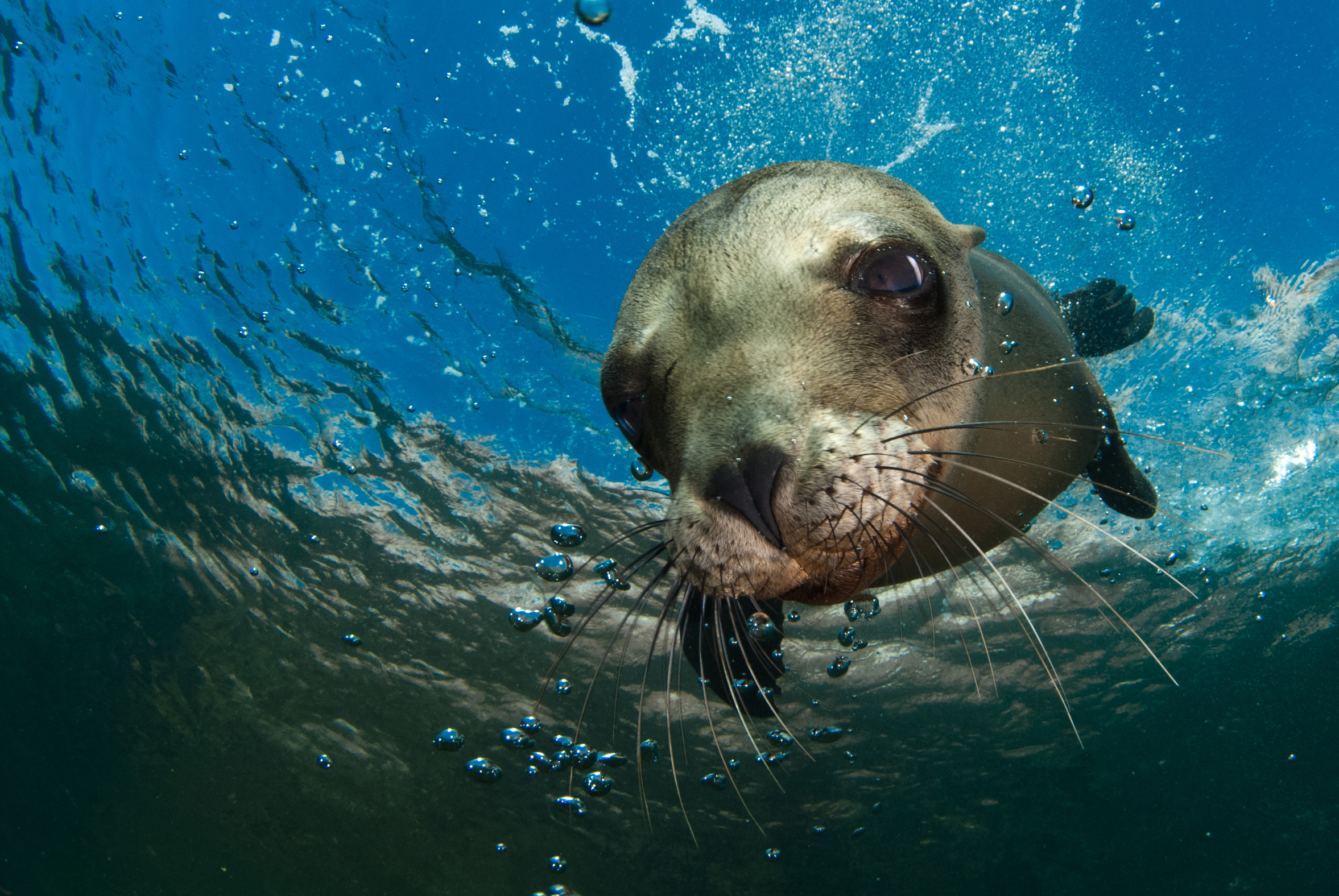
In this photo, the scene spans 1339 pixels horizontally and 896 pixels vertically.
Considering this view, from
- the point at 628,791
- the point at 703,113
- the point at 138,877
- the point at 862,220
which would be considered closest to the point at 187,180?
the point at 703,113

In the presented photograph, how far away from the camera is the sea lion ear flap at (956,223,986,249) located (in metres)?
2.59

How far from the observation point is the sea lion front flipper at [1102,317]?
4.68 m

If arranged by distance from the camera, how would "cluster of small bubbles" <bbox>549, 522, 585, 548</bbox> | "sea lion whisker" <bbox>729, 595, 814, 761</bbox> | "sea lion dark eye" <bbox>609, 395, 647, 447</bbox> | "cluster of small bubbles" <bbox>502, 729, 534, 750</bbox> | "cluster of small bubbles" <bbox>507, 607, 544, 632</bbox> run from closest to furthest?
"sea lion whisker" <bbox>729, 595, 814, 761</bbox> → "sea lion dark eye" <bbox>609, 395, 647, 447</bbox> → "cluster of small bubbles" <bbox>549, 522, 585, 548</bbox> → "cluster of small bubbles" <bbox>507, 607, 544, 632</bbox> → "cluster of small bubbles" <bbox>502, 729, 534, 750</bbox>

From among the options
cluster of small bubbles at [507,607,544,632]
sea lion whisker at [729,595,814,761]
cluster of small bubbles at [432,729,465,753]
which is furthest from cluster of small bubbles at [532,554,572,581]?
cluster of small bubbles at [432,729,465,753]

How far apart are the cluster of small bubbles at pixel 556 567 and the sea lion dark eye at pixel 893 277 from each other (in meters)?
7.42

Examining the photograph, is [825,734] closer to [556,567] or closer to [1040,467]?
[556,567]

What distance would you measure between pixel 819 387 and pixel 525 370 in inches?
264

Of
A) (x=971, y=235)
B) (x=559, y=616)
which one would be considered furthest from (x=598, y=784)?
(x=971, y=235)

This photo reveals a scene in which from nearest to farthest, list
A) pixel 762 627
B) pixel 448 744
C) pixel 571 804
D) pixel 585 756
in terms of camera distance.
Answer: pixel 762 627, pixel 448 744, pixel 585 756, pixel 571 804

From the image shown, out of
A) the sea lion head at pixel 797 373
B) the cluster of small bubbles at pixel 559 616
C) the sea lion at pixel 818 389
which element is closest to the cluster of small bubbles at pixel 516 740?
the cluster of small bubbles at pixel 559 616

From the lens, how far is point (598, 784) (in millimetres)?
18109

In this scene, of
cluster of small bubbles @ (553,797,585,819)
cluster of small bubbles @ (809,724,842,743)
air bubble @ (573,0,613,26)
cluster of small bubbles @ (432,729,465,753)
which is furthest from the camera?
cluster of small bubbles @ (553,797,585,819)

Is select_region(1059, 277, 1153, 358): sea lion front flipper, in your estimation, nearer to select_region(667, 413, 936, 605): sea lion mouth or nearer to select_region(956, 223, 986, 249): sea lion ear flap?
select_region(956, 223, 986, 249): sea lion ear flap

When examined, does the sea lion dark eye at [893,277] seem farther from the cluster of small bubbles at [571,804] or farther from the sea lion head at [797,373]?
the cluster of small bubbles at [571,804]
